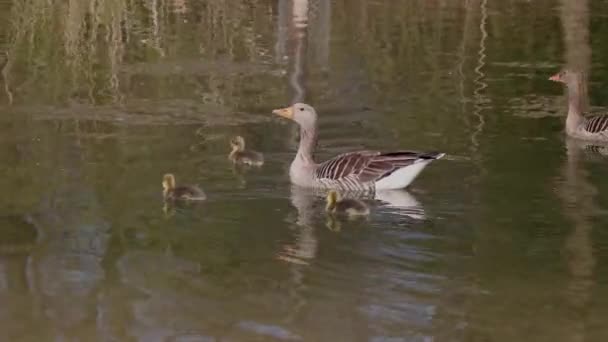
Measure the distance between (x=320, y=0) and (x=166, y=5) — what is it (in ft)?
9.94

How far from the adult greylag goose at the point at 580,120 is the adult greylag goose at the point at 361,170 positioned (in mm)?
3070

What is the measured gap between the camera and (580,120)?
14.2 metres

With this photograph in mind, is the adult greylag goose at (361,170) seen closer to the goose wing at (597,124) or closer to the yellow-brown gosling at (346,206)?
the yellow-brown gosling at (346,206)

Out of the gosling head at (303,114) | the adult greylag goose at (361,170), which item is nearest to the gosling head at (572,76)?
the adult greylag goose at (361,170)

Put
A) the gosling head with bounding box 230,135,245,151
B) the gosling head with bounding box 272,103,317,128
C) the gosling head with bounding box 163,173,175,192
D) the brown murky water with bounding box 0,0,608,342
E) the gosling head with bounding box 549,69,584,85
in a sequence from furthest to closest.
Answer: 1. the gosling head with bounding box 549,69,584,85
2. the gosling head with bounding box 230,135,245,151
3. the gosling head with bounding box 272,103,317,128
4. the gosling head with bounding box 163,173,175,192
5. the brown murky water with bounding box 0,0,608,342

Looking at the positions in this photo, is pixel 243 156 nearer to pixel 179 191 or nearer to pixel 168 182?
pixel 168 182

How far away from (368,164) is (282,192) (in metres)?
0.84

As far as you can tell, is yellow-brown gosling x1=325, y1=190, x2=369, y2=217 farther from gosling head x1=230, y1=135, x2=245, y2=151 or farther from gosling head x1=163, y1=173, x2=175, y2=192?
gosling head x1=230, y1=135, x2=245, y2=151

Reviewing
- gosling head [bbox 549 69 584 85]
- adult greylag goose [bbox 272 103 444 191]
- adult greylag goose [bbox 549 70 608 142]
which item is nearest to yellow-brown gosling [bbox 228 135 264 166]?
adult greylag goose [bbox 272 103 444 191]

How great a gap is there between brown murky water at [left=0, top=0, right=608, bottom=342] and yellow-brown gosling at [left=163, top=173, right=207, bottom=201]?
0.37ft

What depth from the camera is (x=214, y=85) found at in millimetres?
16531

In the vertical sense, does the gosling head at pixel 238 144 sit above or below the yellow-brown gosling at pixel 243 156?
above

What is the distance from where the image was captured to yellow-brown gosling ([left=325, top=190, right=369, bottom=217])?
34.2 ft

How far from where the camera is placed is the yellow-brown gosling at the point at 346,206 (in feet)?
34.2
